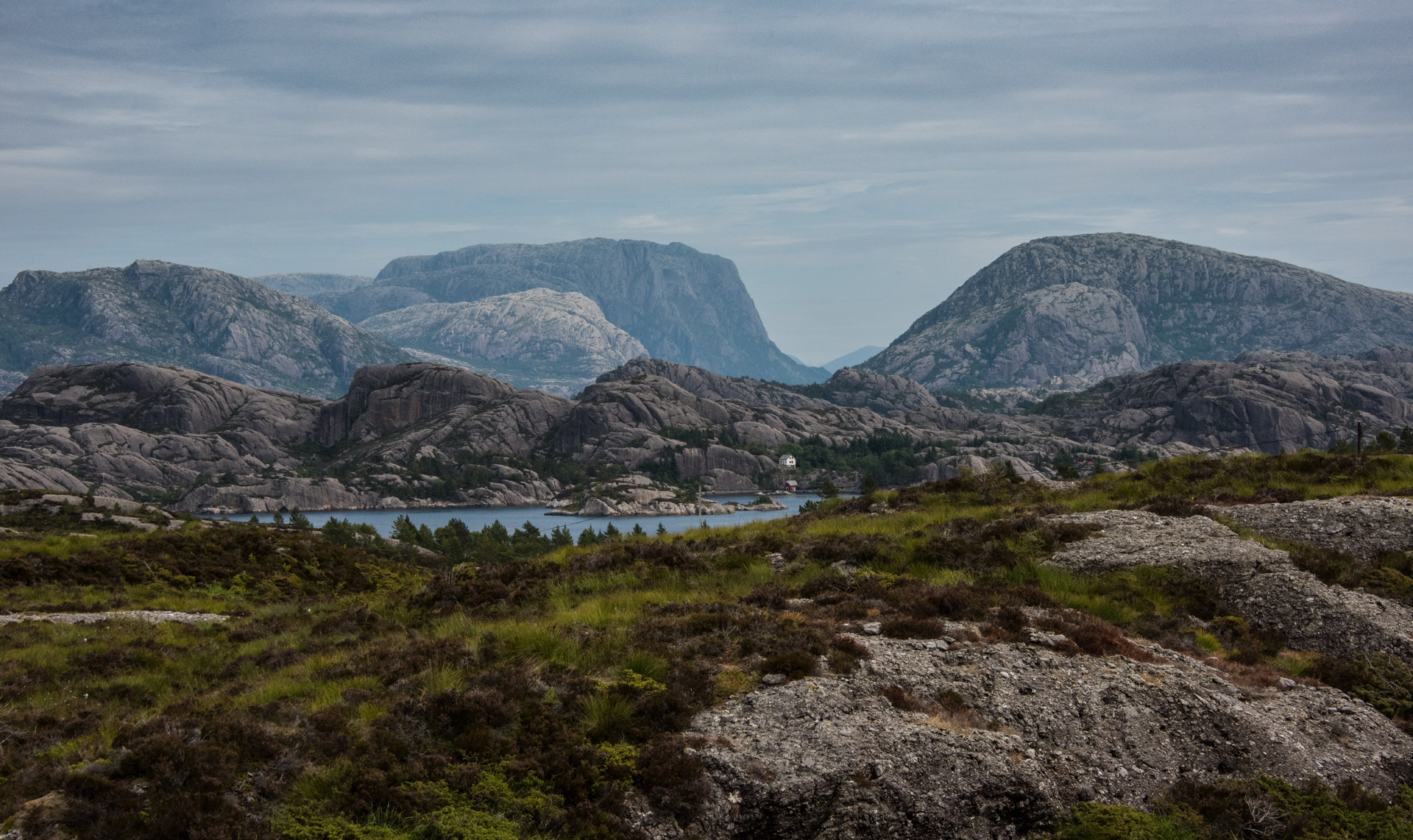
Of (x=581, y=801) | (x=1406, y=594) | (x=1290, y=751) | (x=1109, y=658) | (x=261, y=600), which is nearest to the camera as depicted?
(x=581, y=801)

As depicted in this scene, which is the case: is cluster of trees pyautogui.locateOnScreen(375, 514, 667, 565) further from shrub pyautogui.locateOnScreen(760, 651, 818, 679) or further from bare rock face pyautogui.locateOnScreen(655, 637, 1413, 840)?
bare rock face pyautogui.locateOnScreen(655, 637, 1413, 840)

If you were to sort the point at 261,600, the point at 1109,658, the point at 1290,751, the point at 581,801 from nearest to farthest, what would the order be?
the point at 581,801, the point at 1290,751, the point at 1109,658, the point at 261,600

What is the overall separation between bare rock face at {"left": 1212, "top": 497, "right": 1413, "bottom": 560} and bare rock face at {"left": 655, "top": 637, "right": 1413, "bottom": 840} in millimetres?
6424

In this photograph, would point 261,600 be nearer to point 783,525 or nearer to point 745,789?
point 783,525

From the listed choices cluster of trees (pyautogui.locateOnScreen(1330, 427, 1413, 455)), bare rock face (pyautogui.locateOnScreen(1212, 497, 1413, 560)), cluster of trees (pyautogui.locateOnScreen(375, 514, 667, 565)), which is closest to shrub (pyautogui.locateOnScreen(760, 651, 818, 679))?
bare rock face (pyautogui.locateOnScreen(1212, 497, 1413, 560))

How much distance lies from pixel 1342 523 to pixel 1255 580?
13.2 feet

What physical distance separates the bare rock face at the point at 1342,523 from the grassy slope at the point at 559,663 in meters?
1.06

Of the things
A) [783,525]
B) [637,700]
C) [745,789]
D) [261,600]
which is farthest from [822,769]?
[261,600]

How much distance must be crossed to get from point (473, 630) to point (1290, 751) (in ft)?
45.9

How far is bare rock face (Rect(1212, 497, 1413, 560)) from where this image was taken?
19172 millimetres

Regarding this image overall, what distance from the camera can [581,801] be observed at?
11.5 m

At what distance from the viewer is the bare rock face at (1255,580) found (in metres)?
16.1

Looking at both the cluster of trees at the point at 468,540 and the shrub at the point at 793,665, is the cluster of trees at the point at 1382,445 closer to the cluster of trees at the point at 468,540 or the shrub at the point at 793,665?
the shrub at the point at 793,665

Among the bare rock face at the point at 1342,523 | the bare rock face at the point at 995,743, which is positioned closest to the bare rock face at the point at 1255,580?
the bare rock face at the point at 1342,523
